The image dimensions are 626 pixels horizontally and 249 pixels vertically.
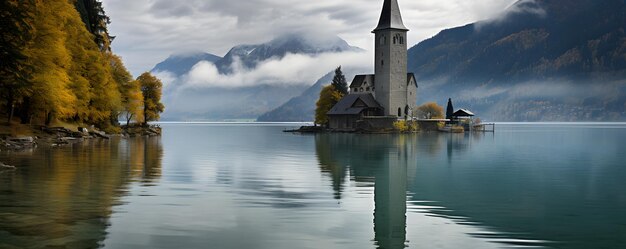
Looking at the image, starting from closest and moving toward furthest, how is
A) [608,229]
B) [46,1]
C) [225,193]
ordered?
[608,229] → [225,193] → [46,1]

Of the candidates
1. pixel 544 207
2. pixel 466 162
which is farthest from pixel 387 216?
pixel 466 162

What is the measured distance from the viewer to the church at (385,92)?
123 meters

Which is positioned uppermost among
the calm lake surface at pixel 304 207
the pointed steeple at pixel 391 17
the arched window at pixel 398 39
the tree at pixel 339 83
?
the pointed steeple at pixel 391 17

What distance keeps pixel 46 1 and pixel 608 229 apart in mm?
43523

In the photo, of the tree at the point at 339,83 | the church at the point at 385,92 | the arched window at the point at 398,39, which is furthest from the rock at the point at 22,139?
the tree at the point at 339,83

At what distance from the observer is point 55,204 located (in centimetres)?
1789

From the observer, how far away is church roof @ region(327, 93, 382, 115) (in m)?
123

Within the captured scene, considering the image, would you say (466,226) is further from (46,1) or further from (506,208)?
(46,1)

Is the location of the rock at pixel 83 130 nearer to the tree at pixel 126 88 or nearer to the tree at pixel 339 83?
the tree at pixel 126 88

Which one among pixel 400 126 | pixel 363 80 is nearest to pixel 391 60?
pixel 363 80

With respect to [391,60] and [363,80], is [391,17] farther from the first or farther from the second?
A: [363,80]

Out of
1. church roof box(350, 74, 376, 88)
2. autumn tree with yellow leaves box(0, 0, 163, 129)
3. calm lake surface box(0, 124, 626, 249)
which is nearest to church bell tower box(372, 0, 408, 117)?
church roof box(350, 74, 376, 88)

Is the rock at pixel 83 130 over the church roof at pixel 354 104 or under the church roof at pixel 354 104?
under

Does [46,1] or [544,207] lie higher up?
[46,1]
